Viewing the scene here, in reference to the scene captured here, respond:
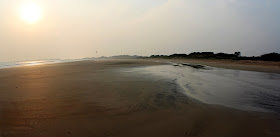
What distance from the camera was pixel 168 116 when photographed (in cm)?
479

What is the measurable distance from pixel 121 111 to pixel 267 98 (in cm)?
618

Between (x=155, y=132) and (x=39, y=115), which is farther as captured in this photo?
(x=39, y=115)

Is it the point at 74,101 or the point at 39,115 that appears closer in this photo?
the point at 39,115

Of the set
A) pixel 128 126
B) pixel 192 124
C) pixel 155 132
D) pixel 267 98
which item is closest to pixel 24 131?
pixel 128 126

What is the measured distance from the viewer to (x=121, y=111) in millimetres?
5168

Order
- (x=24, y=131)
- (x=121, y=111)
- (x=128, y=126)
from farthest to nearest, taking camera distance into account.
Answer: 1. (x=121, y=111)
2. (x=128, y=126)
3. (x=24, y=131)

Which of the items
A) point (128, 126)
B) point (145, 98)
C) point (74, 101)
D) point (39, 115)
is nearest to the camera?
point (128, 126)

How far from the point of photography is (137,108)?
548 cm

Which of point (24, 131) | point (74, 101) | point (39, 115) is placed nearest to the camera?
point (24, 131)

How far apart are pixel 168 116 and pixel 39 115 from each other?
11.8ft

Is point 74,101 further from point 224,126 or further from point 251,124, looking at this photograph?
point 251,124

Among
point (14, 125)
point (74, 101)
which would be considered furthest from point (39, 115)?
point (74, 101)

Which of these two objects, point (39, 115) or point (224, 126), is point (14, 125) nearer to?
point (39, 115)

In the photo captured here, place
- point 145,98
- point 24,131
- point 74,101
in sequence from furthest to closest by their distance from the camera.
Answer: point 145,98 < point 74,101 < point 24,131
